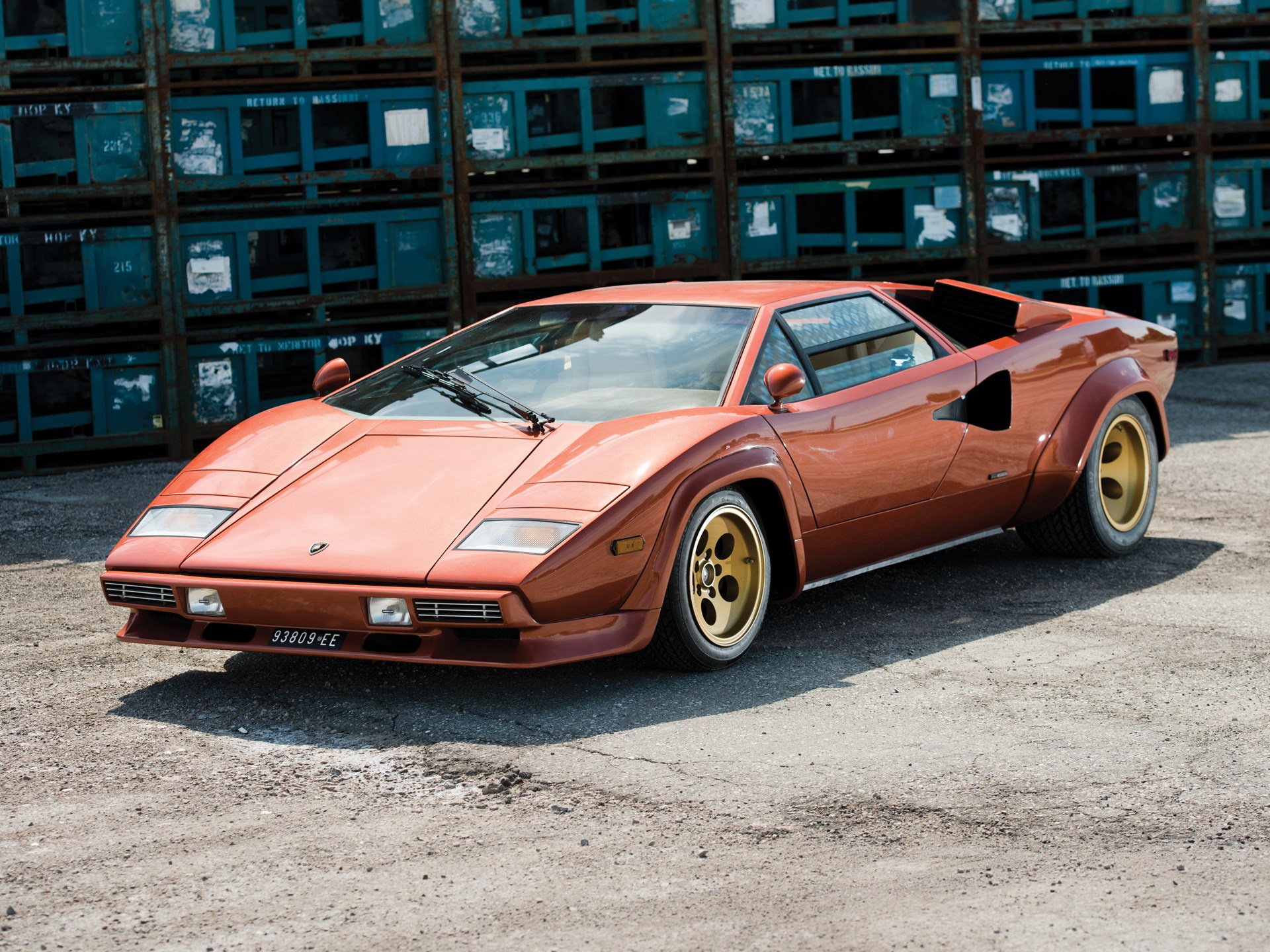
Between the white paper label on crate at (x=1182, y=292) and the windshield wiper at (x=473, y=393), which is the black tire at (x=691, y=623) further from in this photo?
the white paper label on crate at (x=1182, y=292)

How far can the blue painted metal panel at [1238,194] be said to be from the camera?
12289 mm

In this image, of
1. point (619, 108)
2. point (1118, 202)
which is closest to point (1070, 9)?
point (1118, 202)

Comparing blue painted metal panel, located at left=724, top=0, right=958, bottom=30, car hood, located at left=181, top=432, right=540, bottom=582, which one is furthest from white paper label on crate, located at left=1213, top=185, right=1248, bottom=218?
car hood, located at left=181, top=432, right=540, bottom=582

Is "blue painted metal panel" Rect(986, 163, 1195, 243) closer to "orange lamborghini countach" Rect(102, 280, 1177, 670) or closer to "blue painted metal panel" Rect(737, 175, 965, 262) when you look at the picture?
"blue painted metal panel" Rect(737, 175, 965, 262)

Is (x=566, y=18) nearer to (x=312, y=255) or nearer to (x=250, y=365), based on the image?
(x=312, y=255)

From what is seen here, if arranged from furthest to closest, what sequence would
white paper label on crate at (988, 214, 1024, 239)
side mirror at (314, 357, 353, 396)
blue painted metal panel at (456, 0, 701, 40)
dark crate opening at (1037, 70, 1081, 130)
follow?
1. dark crate opening at (1037, 70, 1081, 130)
2. white paper label on crate at (988, 214, 1024, 239)
3. blue painted metal panel at (456, 0, 701, 40)
4. side mirror at (314, 357, 353, 396)

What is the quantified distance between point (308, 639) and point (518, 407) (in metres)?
1.07

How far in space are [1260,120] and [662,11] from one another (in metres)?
4.96

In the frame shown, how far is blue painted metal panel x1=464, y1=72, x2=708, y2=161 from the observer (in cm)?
1041

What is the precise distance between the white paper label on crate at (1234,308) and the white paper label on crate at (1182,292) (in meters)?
0.38

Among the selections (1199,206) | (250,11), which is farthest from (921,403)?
(1199,206)

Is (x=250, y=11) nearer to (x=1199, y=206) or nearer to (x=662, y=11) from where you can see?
(x=662, y=11)

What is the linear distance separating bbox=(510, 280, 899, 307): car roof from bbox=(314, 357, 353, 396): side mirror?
0.80m

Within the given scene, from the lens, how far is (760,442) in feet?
16.2
